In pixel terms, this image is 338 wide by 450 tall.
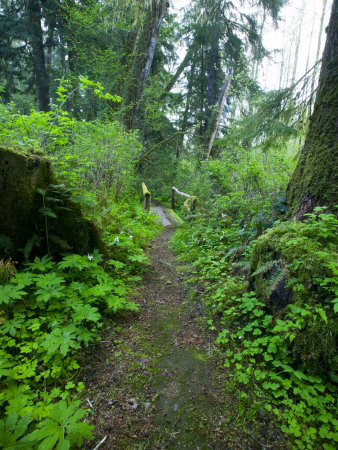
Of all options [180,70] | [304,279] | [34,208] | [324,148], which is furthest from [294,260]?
[180,70]

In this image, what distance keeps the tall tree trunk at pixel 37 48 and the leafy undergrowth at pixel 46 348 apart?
16.2 metres

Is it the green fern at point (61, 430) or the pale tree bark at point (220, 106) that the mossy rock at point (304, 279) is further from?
the pale tree bark at point (220, 106)

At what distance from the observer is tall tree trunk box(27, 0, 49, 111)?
1327 cm

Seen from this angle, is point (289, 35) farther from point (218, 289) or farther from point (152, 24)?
point (218, 289)

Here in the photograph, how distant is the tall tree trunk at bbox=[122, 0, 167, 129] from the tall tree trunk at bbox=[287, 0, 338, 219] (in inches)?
373

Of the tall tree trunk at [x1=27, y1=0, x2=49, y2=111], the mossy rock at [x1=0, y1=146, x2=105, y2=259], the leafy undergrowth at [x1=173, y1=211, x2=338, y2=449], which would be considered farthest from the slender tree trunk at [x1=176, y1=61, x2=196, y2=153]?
the leafy undergrowth at [x1=173, y1=211, x2=338, y2=449]

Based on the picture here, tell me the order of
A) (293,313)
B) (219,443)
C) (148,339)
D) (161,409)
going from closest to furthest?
(219,443) < (161,409) < (293,313) < (148,339)

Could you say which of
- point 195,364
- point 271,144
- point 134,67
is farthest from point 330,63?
point 134,67

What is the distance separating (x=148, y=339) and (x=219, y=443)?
1.22 metres

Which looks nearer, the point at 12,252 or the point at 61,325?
the point at 61,325

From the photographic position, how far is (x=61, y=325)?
7.49ft

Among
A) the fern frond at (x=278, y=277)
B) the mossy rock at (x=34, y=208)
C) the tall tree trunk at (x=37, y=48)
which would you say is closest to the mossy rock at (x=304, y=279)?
the fern frond at (x=278, y=277)

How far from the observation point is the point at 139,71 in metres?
11.3

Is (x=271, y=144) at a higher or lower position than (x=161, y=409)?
higher
